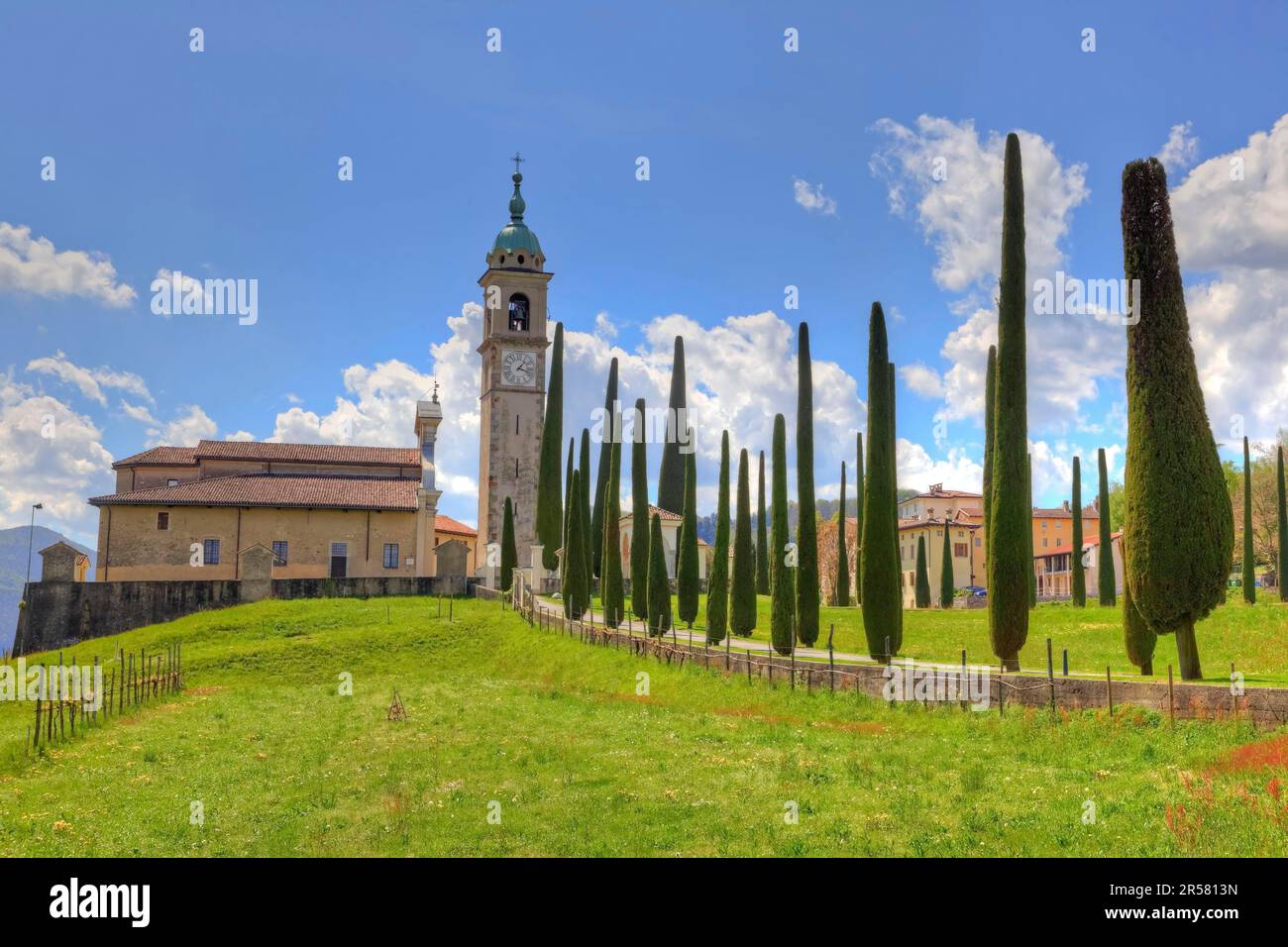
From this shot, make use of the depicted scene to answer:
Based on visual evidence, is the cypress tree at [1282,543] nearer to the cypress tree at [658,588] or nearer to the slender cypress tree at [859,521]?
the slender cypress tree at [859,521]

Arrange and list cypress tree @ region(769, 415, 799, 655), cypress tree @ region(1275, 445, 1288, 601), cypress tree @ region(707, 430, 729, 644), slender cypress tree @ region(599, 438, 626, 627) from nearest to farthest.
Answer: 1. cypress tree @ region(769, 415, 799, 655)
2. cypress tree @ region(707, 430, 729, 644)
3. slender cypress tree @ region(599, 438, 626, 627)
4. cypress tree @ region(1275, 445, 1288, 601)

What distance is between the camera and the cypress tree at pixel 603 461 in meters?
56.6

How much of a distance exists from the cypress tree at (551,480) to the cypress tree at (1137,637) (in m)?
38.0

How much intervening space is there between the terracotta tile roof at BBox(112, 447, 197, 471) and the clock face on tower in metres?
21.4

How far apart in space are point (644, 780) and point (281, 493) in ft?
162

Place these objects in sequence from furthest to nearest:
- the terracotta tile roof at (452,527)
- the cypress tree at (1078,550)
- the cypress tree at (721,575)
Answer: the terracotta tile roof at (452,527), the cypress tree at (1078,550), the cypress tree at (721,575)

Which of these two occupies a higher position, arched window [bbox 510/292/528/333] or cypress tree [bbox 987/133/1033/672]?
arched window [bbox 510/292/528/333]

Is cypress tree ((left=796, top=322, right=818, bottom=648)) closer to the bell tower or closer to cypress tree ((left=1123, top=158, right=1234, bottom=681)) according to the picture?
cypress tree ((left=1123, top=158, right=1234, bottom=681))

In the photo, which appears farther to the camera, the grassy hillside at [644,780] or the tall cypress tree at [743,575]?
the tall cypress tree at [743,575]

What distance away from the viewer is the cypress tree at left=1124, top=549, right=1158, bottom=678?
79.8 ft

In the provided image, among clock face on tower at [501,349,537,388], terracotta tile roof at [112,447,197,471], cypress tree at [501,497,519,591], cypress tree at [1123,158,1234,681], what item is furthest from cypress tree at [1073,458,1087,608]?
terracotta tile roof at [112,447,197,471]

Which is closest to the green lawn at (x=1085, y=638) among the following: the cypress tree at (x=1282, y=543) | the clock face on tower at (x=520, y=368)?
the cypress tree at (x=1282, y=543)
